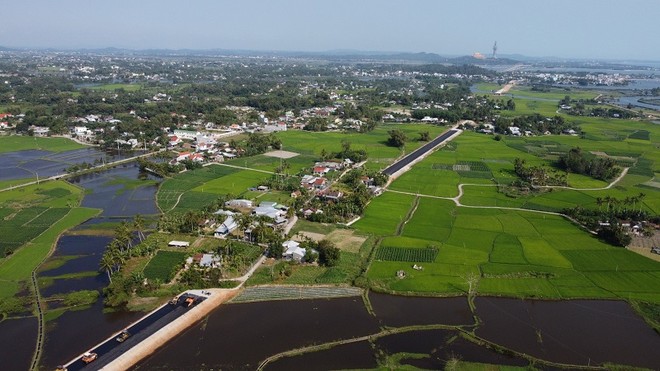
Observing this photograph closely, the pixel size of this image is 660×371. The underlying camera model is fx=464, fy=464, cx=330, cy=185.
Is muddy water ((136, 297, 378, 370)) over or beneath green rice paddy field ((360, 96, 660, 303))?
beneath

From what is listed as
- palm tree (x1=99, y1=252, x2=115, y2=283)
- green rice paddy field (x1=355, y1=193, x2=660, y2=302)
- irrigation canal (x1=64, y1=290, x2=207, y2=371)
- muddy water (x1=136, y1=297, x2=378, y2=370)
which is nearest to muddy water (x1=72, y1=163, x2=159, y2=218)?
palm tree (x1=99, y1=252, x2=115, y2=283)

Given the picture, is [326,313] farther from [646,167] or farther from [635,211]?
[646,167]

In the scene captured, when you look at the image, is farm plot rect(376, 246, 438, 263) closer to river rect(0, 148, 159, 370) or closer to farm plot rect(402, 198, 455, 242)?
farm plot rect(402, 198, 455, 242)

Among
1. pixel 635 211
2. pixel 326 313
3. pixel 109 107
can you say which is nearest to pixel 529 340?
pixel 326 313

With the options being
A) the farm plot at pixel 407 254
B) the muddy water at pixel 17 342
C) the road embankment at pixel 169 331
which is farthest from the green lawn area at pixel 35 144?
the farm plot at pixel 407 254

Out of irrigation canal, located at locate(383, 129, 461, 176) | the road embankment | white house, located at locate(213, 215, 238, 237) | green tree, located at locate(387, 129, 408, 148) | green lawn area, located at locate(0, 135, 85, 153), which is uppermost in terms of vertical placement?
green tree, located at locate(387, 129, 408, 148)

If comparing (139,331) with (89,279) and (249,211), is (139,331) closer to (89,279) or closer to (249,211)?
(89,279)
